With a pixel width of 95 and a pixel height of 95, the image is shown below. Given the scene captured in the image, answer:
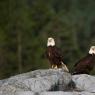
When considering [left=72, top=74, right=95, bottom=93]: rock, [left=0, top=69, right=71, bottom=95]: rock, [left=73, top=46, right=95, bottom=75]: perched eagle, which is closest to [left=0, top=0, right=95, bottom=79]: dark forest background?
[left=73, top=46, right=95, bottom=75]: perched eagle

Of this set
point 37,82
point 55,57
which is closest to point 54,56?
point 55,57

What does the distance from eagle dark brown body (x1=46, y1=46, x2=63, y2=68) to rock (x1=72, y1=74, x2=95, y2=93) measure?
257 cm

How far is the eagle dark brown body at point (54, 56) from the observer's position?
1997 centimetres

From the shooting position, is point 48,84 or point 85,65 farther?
point 85,65

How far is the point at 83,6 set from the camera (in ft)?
229

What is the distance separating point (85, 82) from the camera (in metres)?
17.0

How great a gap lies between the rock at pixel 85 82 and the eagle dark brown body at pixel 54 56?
101 inches

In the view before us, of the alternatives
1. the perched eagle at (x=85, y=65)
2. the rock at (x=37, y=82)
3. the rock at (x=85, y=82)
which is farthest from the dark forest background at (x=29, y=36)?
the rock at (x=85, y=82)

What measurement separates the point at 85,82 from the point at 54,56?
10.2 ft

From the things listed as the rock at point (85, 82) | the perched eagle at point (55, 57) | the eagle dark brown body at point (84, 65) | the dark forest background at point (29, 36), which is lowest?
the rock at point (85, 82)

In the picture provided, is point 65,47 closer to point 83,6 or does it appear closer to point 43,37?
point 43,37

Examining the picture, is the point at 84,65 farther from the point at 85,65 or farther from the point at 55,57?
the point at 55,57

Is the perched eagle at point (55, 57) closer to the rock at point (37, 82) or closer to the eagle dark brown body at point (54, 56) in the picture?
the eagle dark brown body at point (54, 56)

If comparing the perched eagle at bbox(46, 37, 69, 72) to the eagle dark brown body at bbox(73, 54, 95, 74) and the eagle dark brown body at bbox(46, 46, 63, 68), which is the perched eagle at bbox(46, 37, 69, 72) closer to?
the eagle dark brown body at bbox(46, 46, 63, 68)
